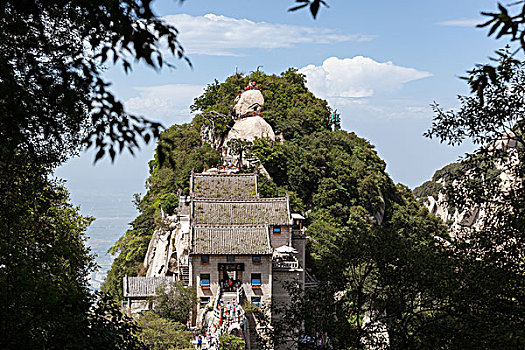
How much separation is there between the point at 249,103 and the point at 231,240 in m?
20.8

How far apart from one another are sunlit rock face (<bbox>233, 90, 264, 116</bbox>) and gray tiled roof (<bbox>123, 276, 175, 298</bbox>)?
61.2ft

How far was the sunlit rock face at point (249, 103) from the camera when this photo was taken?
42.4 m

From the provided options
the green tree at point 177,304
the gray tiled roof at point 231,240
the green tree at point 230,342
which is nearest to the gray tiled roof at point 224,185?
the gray tiled roof at point 231,240

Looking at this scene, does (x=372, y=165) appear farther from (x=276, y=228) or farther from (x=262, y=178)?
(x=276, y=228)

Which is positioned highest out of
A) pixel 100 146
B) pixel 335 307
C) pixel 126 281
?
pixel 100 146

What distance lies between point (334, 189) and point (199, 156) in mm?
8952

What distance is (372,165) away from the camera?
140 ft

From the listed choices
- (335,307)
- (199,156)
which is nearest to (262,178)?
(199,156)

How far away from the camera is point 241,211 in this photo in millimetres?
26906

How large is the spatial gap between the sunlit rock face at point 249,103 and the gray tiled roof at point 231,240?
19.1m

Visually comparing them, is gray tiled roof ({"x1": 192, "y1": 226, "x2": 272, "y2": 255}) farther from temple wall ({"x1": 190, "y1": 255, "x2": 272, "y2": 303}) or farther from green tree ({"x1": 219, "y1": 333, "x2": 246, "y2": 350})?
green tree ({"x1": 219, "y1": 333, "x2": 246, "y2": 350})

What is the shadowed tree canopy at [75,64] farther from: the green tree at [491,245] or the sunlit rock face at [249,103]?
the sunlit rock face at [249,103]

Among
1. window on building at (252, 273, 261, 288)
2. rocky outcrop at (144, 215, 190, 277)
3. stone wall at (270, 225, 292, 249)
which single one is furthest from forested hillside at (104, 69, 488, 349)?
window on building at (252, 273, 261, 288)

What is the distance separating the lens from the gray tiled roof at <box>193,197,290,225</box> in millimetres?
26219
